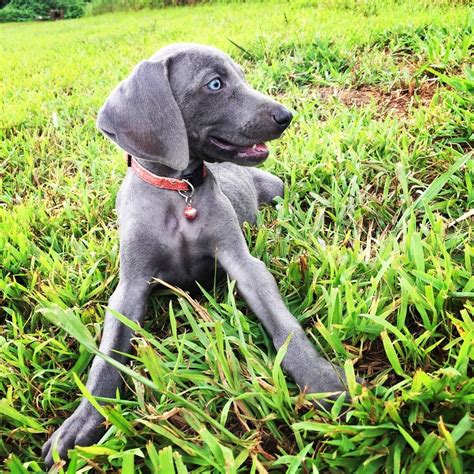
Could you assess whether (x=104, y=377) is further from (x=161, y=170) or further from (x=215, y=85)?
(x=215, y=85)

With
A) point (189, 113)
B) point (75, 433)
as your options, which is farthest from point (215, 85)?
point (75, 433)

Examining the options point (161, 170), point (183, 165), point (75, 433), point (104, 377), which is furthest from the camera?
point (161, 170)

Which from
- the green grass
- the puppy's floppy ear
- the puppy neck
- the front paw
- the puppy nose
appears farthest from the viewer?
the puppy neck

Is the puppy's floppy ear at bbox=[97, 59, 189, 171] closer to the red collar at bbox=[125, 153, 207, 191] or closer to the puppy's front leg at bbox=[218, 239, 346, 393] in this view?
the red collar at bbox=[125, 153, 207, 191]

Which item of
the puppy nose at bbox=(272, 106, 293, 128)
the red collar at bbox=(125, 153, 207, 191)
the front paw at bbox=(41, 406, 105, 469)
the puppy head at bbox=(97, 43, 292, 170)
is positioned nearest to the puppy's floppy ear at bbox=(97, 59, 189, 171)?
the puppy head at bbox=(97, 43, 292, 170)

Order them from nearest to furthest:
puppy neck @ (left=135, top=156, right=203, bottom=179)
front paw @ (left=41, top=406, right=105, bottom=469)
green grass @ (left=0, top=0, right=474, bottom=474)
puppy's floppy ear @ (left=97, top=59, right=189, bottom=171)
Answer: green grass @ (left=0, top=0, right=474, bottom=474) → front paw @ (left=41, top=406, right=105, bottom=469) → puppy's floppy ear @ (left=97, top=59, right=189, bottom=171) → puppy neck @ (left=135, top=156, right=203, bottom=179)

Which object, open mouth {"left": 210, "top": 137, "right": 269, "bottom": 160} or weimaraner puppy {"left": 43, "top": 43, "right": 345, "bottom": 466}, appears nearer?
weimaraner puppy {"left": 43, "top": 43, "right": 345, "bottom": 466}

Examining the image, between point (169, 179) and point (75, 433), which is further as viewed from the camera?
point (169, 179)

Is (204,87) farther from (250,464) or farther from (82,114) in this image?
(82,114)

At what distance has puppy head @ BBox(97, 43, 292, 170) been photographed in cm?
237

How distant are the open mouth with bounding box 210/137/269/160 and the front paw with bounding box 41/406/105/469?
1.34 metres

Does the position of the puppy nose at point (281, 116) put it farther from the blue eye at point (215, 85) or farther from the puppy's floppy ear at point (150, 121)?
the puppy's floppy ear at point (150, 121)

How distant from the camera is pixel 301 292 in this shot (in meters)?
2.41

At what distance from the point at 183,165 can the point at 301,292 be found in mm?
792
